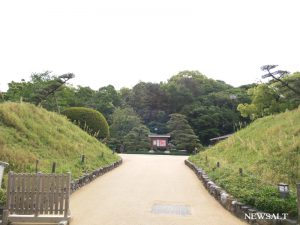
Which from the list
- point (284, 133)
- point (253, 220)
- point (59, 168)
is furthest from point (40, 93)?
point (253, 220)

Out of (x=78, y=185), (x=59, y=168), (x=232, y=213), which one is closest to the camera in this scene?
(x=232, y=213)

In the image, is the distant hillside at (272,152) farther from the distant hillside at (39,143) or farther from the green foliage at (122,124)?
the green foliage at (122,124)

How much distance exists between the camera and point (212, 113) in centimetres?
4588

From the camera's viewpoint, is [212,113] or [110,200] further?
[212,113]

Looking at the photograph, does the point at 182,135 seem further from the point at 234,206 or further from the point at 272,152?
the point at 234,206

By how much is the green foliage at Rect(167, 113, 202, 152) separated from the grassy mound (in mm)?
21650

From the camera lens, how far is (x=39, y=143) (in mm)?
12891

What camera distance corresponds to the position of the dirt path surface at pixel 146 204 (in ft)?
21.6

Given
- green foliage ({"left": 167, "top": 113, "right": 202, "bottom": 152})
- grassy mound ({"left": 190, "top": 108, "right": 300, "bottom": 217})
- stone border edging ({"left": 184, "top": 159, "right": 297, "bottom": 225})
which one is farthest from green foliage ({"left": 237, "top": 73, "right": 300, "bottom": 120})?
stone border edging ({"left": 184, "top": 159, "right": 297, "bottom": 225})

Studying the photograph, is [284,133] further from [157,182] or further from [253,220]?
[253,220]

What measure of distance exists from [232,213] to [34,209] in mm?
4223

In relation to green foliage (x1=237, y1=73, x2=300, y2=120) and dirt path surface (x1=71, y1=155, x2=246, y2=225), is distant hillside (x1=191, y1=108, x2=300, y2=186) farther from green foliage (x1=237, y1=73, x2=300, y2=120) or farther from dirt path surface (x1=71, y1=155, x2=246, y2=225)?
green foliage (x1=237, y1=73, x2=300, y2=120)

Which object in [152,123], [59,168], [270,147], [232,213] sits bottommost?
[232,213]

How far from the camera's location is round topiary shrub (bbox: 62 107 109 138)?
86.8 ft
